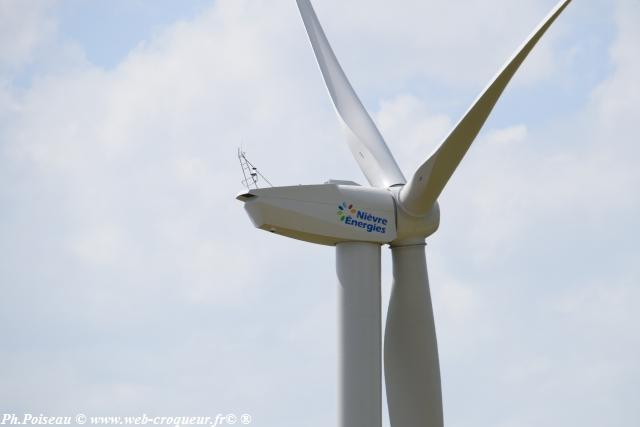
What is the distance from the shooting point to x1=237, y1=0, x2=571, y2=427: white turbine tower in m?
17.2

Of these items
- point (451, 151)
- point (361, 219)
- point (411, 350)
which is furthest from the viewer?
point (411, 350)

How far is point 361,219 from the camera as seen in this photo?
17922 mm

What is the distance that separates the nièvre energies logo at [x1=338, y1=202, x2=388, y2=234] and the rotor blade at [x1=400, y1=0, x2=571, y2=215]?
66 cm

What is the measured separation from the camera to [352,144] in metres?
20.8

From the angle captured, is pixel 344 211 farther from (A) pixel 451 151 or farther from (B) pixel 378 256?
(A) pixel 451 151

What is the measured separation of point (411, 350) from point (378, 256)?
185cm

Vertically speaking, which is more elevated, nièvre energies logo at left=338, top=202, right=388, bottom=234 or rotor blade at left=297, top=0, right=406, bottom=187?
rotor blade at left=297, top=0, right=406, bottom=187

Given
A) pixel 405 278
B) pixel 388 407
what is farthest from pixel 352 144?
pixel 388 407

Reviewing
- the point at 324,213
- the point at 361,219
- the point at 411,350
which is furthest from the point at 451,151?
the point at 411,350

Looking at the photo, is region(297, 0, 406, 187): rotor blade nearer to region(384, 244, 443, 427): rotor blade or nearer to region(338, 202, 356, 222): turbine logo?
region(338, 202, 356, 222): turbine logo

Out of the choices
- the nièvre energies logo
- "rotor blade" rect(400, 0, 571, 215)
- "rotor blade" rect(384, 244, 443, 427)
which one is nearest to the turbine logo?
the nièvre energies logo

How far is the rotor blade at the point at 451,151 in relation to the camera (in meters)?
16.8

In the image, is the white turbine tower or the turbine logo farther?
the turbine logo

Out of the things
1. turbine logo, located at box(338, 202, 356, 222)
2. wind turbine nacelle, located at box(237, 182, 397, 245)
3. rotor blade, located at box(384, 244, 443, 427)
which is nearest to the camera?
wind turbine nacelle, located at box(237, 182, 397, 245)
